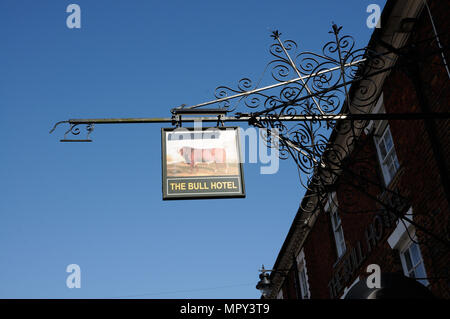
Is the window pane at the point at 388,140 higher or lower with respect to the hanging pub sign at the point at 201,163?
higher

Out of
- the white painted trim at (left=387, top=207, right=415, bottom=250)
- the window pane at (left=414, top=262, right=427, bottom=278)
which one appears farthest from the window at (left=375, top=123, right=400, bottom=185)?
the window pane at (left=414, top=262, right=427, bottom=278)

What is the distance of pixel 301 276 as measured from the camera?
64.2ft

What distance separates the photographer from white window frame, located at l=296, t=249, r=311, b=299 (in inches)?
733

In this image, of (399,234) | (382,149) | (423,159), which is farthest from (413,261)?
(382,149)

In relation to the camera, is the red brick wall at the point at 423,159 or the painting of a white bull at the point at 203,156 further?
the red brick wall at the point at 423,159

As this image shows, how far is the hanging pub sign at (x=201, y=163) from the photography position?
727cm

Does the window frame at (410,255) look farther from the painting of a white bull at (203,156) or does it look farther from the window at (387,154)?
the painting of a white bull at (203,156)

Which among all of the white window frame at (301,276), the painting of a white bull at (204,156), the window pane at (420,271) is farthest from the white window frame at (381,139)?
the white window frame at (301,276)

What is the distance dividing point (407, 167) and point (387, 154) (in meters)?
1.26

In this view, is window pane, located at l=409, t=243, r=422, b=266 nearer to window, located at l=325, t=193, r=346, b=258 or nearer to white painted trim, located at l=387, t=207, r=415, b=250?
white painted trim, located at l=387, t=207, r=415, b=250

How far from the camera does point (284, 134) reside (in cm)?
732

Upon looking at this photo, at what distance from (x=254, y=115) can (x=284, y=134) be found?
0.51 m
